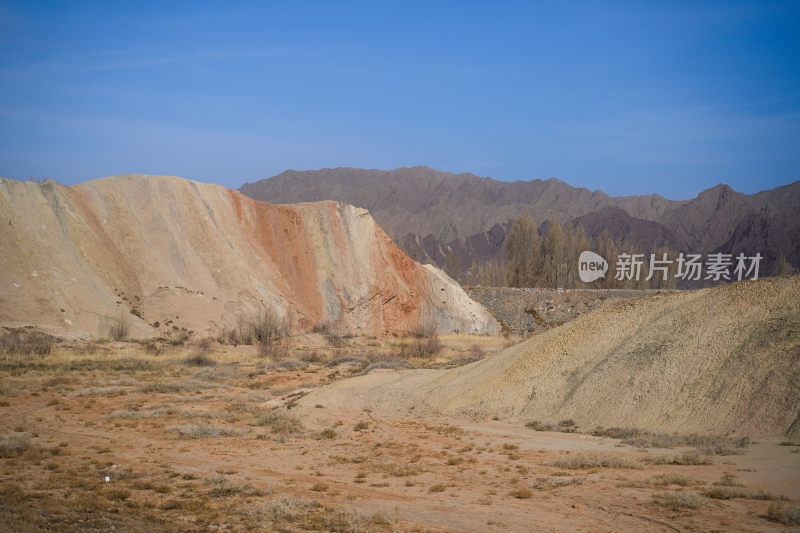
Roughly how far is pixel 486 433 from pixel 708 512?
6133 mm

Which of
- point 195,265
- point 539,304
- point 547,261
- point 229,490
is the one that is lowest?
point 229,490

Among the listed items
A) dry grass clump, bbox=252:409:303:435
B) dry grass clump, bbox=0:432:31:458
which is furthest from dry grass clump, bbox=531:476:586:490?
dry grass clump, bbox=0:432:31:458

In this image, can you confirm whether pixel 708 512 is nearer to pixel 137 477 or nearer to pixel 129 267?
pixel 137 477

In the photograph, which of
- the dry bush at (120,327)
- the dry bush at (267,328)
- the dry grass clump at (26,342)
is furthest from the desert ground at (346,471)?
the dry bush at (267,328)

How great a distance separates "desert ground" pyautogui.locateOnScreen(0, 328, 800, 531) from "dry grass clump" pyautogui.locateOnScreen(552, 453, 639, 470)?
0.03 metres

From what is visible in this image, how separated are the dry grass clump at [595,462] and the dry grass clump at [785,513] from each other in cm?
264

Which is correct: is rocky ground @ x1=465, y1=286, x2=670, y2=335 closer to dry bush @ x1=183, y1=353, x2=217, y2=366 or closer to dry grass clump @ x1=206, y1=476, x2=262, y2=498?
dry bush @ x1=183, y1=353, x2=217, y2=366

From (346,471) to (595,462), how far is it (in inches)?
151

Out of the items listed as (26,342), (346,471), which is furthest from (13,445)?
(26,342)

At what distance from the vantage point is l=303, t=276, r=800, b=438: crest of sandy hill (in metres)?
11.6

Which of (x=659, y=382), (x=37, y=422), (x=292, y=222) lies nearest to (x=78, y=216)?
(x=292, y=222)

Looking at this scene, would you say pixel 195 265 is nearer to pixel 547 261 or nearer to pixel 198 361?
pixel 198 361

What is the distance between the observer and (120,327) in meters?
28.5

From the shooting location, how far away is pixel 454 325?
4091 centimetres
